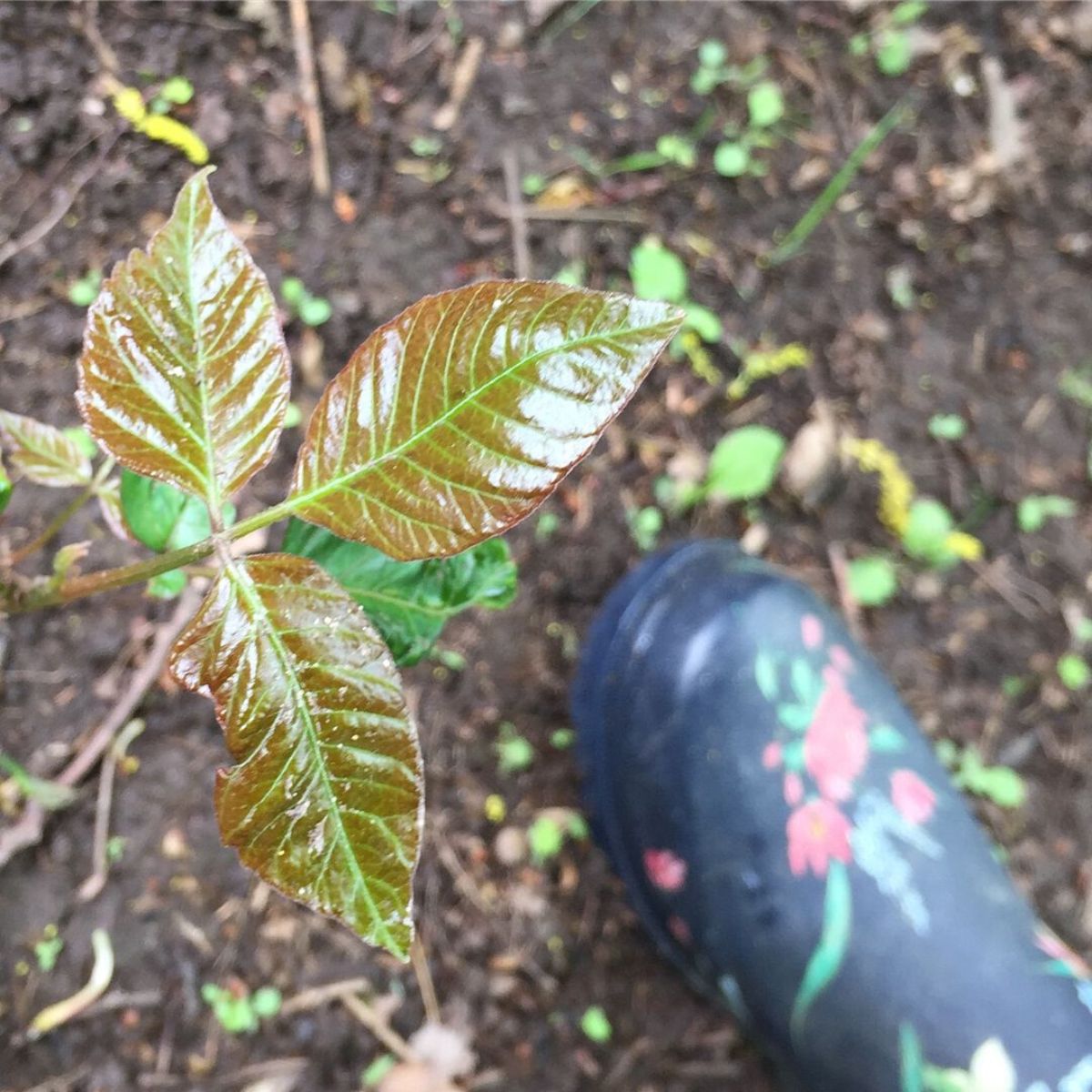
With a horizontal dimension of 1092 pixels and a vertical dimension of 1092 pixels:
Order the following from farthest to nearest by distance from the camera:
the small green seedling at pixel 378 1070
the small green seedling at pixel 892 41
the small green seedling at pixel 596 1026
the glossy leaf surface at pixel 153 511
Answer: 1. the small green seedling at pixel 892 41
2. the small green seedling at pixel 596 1026
3. the small green seedling at pixel 378 1070
4. the glossy leaf surface at pixel 153 511

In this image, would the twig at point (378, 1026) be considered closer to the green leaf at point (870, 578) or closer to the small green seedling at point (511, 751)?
the small green seedling at point (511, 751)

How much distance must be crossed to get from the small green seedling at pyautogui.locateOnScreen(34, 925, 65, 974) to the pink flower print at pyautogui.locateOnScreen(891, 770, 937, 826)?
45.8 inches

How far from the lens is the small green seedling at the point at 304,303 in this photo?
134 centimetres

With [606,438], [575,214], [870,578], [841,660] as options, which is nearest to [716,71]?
[575,214]

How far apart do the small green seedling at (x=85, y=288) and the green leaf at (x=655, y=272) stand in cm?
79

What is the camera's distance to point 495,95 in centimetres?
151

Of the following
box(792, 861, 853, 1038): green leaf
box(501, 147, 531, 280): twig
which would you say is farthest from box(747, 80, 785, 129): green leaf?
box(792, 861, 853, 1038): green leaf

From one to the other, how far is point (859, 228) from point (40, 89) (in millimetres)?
1312

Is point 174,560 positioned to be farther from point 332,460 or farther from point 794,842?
point 794,842

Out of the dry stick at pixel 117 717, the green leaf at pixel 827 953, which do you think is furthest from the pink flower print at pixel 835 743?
the dry stick at pixel 117 717

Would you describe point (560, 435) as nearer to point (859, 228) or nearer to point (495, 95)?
point (495, 95)

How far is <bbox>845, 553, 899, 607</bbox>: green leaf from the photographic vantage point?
1639 millimetres

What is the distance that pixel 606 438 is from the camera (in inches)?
60.1

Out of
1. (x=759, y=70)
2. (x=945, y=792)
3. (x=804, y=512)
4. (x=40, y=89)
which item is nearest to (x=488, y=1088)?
(x=945, y=792)
